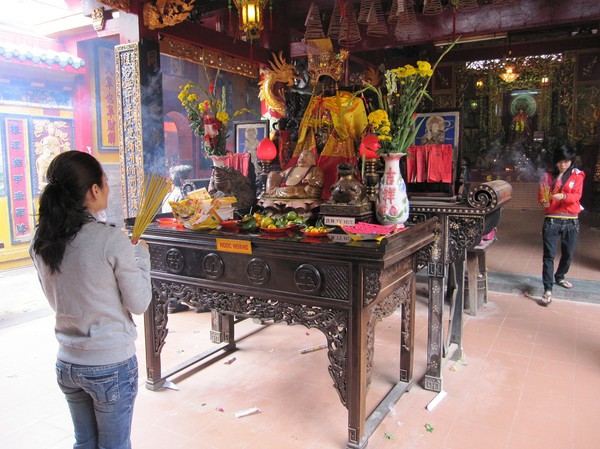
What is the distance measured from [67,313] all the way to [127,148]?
3.09m

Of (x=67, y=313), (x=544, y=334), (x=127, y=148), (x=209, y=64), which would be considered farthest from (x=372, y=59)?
(x=67, y=313)

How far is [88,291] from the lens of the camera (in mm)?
1561

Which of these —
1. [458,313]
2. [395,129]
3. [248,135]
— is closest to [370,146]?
[395,129]

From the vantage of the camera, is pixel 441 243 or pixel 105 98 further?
pixel 105 98

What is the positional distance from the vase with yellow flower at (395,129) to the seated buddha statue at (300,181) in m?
0.44

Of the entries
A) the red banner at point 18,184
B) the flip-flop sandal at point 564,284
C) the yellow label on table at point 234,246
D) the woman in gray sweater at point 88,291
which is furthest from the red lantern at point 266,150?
the red banner at point 18,184

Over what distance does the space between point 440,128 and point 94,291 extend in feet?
7.34

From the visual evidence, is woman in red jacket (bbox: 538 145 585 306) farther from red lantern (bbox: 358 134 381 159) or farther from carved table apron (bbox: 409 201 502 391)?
red lantern (bbox: 358 134 381 159)

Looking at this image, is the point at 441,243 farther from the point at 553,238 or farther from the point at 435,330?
the point at 553,238

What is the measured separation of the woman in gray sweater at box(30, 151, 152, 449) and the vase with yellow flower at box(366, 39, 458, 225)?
4.38ft

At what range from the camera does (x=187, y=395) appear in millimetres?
2900

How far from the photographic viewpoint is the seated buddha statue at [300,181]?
284cm

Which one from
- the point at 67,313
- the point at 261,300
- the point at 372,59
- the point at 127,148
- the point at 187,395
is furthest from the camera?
the point at 372,59

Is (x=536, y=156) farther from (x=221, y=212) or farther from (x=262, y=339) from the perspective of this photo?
(x=221, y=212)
